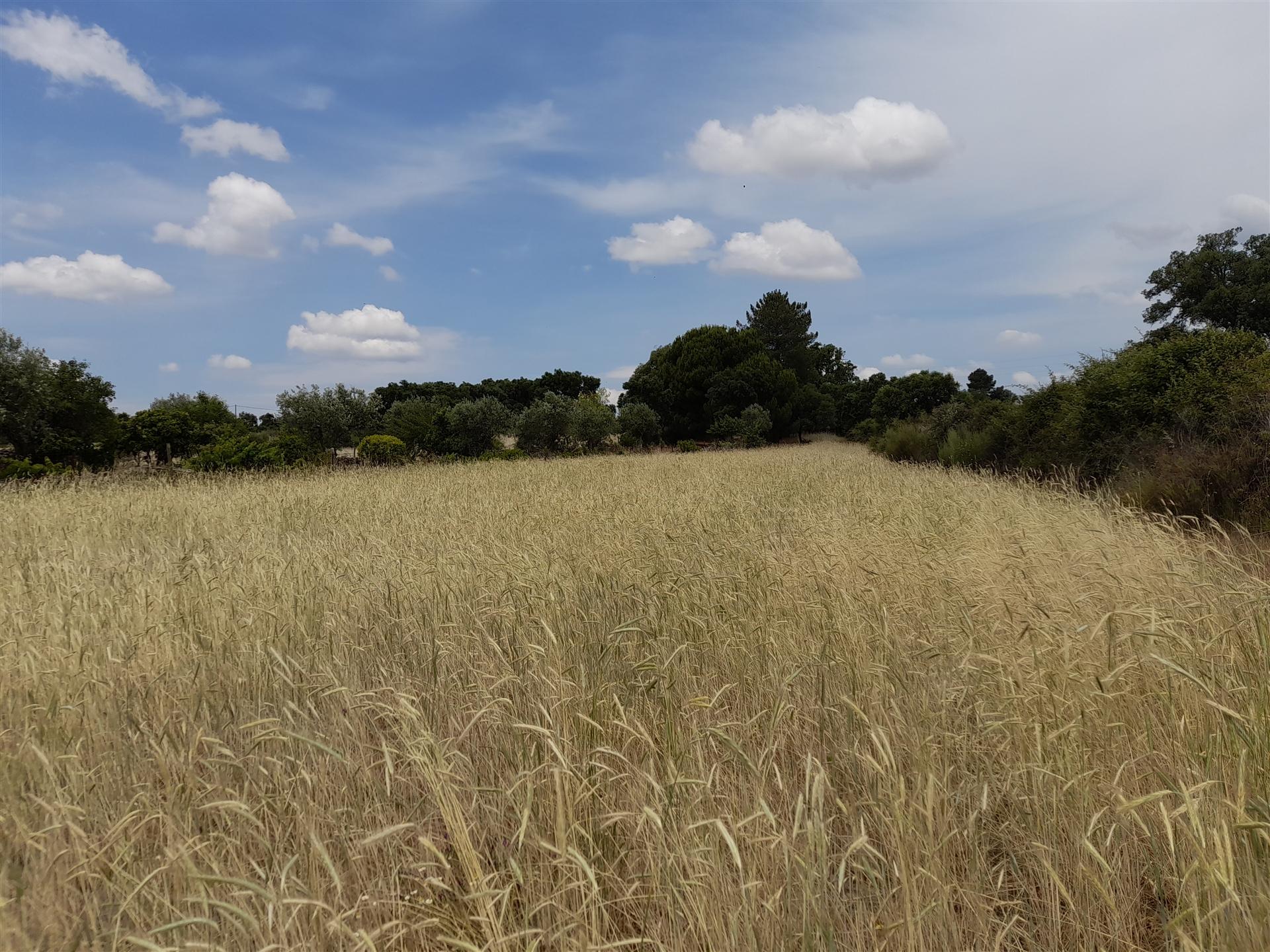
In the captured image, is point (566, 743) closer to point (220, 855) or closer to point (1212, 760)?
point (220, 855)

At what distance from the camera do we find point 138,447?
1174 inches

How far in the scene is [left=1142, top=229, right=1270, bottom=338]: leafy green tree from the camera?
31016 mm

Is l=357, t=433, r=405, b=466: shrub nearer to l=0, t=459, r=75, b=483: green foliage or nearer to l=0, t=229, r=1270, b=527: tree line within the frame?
l=0, t=229, r=1270, b=527: tree line

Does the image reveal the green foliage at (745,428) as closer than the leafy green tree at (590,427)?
No

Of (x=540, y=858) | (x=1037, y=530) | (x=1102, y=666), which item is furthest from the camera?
(x=1037, y=530)

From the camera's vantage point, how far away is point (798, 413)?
50969 millimetres

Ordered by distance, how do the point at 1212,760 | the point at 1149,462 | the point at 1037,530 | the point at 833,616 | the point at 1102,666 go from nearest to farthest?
the point at 1212,760, the point at 1102,666, the point at 833,616, the point at 1037,530, the point at 1149,462

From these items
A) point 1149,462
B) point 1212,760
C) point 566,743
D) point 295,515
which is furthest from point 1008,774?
point 1149,462

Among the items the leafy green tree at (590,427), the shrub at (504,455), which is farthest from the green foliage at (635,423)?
the shrub at (504,455)

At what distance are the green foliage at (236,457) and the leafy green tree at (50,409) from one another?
6402mm

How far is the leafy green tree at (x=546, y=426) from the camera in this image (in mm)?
31594

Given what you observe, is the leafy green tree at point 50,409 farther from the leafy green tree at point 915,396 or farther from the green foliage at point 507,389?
the leafy green tree at point 915,396

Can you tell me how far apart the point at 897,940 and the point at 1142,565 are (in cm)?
435

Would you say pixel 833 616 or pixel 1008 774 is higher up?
pixel 833 616
